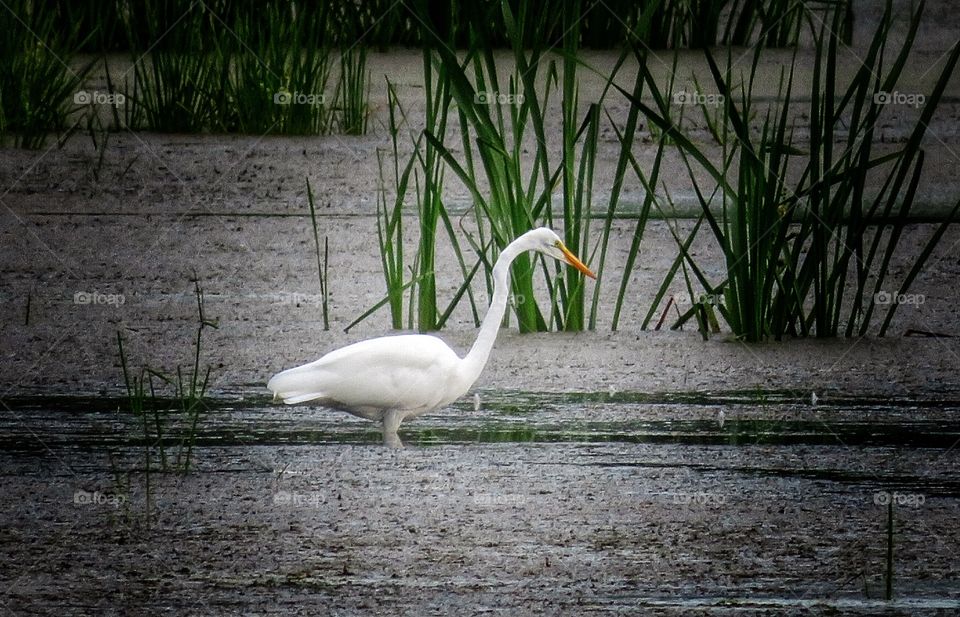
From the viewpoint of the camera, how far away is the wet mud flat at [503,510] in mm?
3156

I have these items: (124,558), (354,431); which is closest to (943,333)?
(354,431)

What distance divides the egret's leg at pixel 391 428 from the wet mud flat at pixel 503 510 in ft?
0.15

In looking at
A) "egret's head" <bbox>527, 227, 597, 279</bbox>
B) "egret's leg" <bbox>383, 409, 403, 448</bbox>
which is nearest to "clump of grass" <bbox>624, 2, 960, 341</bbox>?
"egret's head" <bbox>527, 227, 597, 279</bbox>

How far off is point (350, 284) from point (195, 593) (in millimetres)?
2812

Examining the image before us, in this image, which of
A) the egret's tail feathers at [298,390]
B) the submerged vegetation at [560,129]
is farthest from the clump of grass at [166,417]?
the submerged vegetation at [560,129]

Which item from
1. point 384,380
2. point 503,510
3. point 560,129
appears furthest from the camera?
point 560,129

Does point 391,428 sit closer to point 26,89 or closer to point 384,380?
point 384,380

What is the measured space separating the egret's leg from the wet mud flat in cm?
4

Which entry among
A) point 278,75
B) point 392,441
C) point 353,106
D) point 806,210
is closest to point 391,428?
point 392,441

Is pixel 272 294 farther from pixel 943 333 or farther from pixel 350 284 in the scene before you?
pixel 943 333

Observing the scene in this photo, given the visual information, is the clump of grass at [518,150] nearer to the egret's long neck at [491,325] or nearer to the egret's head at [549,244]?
the egret's head at [549,244]

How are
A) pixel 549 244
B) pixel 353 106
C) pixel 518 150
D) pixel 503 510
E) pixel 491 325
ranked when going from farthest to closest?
pixel 353 106 → pixel 518 150 → pixel 549 244 → pixel 491 325 → pixel 503 510

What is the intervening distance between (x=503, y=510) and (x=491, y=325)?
2.31ft

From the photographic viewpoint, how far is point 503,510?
3666 millimetres
